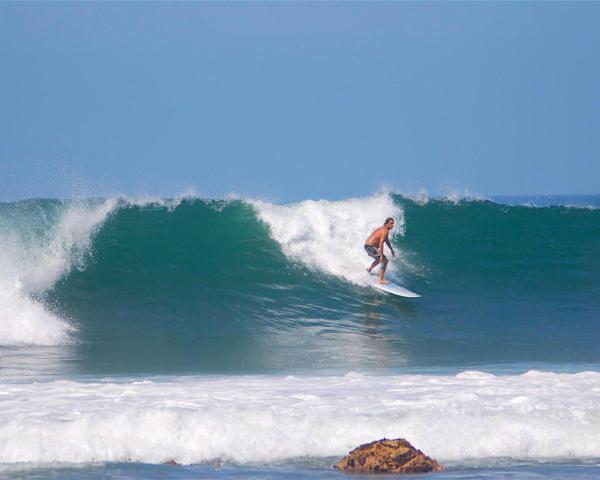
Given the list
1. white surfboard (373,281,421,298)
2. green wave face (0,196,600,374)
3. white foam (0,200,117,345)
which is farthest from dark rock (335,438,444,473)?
white surfboard (373,281,421,298)

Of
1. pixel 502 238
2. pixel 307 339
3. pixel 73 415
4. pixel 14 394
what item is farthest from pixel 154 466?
pixel 502 238

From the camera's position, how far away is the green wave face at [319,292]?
11.2 m

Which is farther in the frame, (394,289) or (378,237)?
(378,237)

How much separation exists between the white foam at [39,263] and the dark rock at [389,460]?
258 inches

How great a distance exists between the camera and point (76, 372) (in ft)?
31.8

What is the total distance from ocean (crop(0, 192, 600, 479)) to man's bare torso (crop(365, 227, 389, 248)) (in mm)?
696

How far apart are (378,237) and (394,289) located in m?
0.81

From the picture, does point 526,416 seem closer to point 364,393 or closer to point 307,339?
point 364,393

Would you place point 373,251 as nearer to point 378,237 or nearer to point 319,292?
point 378,237

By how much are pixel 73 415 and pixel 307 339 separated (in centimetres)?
532

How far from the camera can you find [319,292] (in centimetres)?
1480

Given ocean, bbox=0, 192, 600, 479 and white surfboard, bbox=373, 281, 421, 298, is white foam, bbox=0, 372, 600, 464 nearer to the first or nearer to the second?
ocean, bbox=0, 192, 600, 479

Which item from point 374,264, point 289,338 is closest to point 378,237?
point 374,264

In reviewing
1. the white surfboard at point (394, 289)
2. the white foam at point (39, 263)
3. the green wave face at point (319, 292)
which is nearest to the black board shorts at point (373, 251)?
the white surfboard at point (394, 289)
